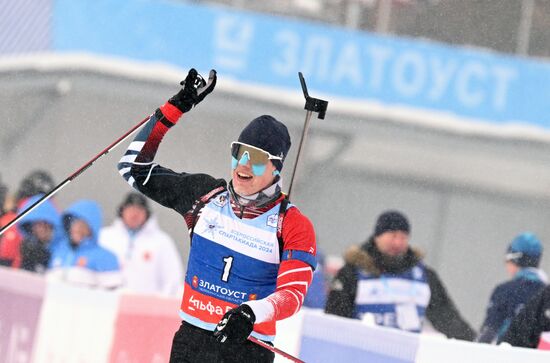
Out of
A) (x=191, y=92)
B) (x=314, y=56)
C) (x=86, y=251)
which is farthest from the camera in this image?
(x=314, y=56)

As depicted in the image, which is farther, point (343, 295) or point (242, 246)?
point (343, 295)

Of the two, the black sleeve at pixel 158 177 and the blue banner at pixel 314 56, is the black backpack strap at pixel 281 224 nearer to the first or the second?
the black sleeve at pixel 158 177

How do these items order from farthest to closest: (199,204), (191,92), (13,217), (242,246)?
(13,217) < (191,92) < (199,204) < (242,246)

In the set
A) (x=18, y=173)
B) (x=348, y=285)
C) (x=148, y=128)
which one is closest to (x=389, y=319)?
(x=348, y=285)

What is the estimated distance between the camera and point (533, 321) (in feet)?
20.0

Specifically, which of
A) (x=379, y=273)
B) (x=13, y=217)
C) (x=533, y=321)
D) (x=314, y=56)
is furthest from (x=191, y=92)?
(x=314, y=56)

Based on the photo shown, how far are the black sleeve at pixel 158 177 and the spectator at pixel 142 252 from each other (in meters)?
4.06

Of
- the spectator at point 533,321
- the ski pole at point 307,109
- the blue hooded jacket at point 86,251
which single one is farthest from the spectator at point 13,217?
the ski pole at point 307,109

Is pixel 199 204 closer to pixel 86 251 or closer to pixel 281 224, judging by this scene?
pixel 281 224

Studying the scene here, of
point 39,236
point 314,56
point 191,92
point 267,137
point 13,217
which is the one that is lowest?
point 39,236

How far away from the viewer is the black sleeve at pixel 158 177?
4.54 meters

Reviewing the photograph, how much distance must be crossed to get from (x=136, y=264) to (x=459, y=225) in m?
6.32

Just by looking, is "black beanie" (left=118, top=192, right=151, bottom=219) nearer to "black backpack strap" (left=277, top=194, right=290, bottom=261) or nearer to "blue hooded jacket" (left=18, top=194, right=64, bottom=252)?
"blue hooded jacket" (left=18, top=194, right=64, bottom=252)

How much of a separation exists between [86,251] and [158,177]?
2.78m
